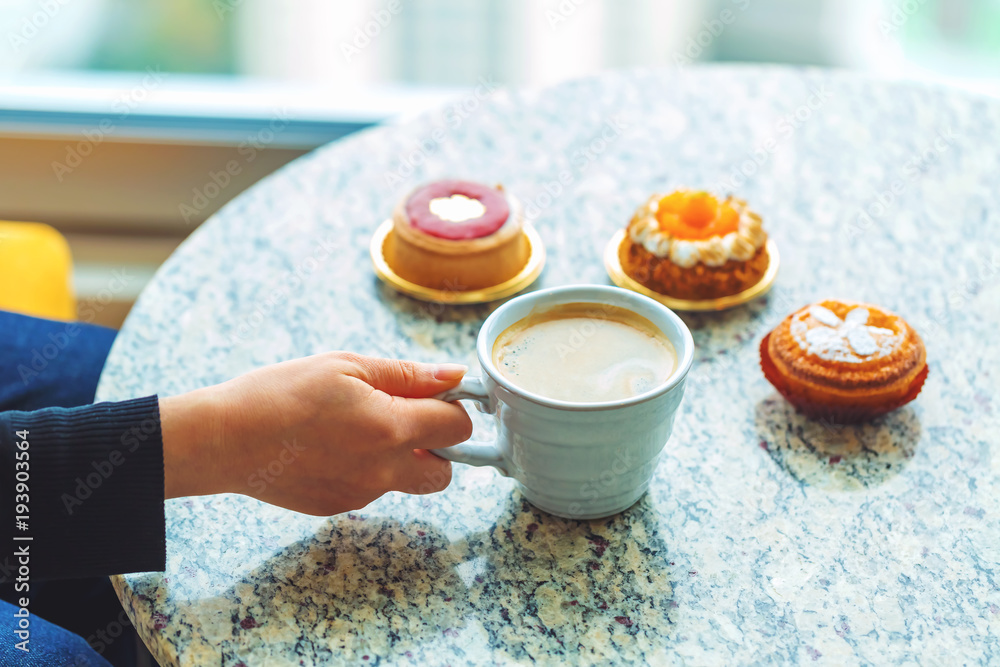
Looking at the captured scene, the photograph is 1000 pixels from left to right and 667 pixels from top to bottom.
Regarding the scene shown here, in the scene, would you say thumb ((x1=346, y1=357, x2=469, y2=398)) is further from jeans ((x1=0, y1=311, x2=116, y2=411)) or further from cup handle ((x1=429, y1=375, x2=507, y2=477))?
jeans ((x1=0, y1=311, x2=116, y2=411))

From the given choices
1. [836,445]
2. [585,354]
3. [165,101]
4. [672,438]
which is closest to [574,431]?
[585,354]

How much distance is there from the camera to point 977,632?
2.16 feet

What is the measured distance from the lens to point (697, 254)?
966 millimetres

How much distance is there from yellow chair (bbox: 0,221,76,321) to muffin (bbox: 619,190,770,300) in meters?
0.89

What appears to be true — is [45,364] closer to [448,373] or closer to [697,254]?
[448,373]

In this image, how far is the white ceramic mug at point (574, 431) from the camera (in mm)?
662

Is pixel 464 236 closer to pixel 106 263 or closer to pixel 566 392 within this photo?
pixel 566 392

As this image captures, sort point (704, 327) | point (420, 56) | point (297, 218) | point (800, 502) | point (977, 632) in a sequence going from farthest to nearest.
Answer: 1. point (420, 56)
2. point (297, 218)
3. point (704, 327)
4. point (800, 502)
5. point (977, 632)

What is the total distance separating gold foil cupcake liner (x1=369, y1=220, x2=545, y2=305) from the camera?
1.00 meters

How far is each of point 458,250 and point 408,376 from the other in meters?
0.27

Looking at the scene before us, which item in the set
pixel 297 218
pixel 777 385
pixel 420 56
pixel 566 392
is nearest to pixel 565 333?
pixel 566 392

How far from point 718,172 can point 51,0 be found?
61.8 inches

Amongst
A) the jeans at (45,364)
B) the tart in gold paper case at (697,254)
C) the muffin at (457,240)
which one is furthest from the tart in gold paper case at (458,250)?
the jeans at (45,364)

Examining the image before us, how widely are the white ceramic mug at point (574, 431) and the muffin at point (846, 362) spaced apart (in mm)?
168
